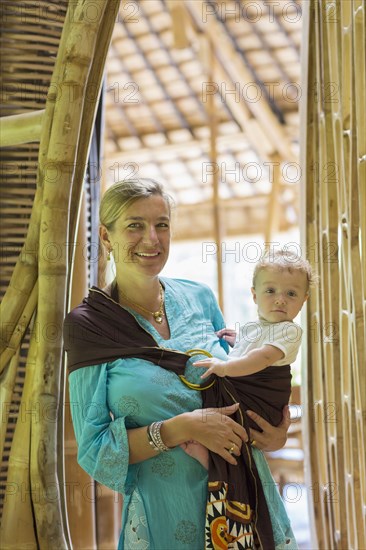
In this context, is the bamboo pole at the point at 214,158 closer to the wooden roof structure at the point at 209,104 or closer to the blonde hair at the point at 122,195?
the wooden roof structure at the point at 209,104

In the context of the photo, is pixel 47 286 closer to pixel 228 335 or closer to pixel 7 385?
pixel 7 385

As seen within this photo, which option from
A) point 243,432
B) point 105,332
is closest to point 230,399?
Answer: point 243,432

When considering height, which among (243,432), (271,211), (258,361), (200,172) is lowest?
(243,432)

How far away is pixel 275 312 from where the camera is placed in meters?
1.22

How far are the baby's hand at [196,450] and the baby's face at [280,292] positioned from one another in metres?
0.22

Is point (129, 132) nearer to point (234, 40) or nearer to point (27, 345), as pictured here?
point (234, 40)

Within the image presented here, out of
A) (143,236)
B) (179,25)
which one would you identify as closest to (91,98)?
(143,236)

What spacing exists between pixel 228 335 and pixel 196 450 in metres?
0.23

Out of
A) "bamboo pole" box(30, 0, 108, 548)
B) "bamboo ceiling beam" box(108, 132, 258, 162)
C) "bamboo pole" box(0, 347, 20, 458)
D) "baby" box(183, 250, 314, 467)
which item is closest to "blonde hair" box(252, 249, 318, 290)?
"baby" box(183, 250, 314, 467)

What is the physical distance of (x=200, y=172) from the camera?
761cm

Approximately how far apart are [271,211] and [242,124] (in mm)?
893

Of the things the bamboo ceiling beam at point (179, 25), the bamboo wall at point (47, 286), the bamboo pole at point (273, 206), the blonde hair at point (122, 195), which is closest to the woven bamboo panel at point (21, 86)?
the bamboo wall at point (47, 286)

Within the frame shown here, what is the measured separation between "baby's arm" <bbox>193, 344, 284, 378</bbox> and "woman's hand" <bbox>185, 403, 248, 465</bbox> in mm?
53

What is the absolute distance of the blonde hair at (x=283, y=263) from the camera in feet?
3.99
